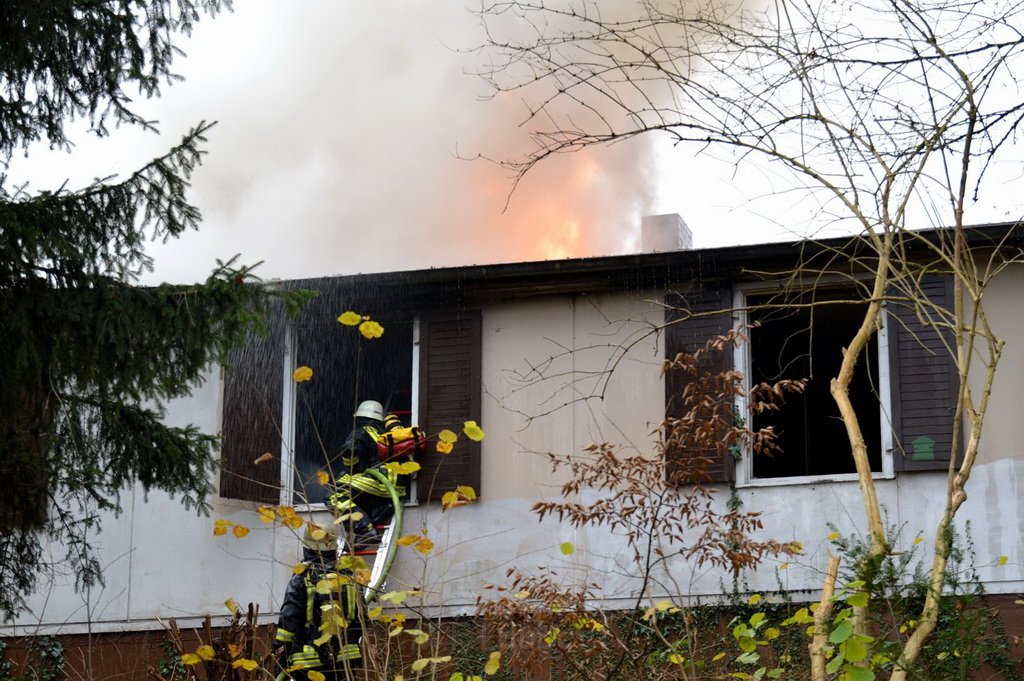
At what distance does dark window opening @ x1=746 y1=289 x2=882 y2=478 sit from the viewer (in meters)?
12.5

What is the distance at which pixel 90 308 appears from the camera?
827 cm

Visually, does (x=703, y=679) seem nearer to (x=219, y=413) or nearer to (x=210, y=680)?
(x=210, y=680)

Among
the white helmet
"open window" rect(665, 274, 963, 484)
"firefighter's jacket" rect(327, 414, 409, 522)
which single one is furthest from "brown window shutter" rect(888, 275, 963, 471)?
the white helmet

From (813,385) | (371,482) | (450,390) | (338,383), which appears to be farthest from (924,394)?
(338,383)

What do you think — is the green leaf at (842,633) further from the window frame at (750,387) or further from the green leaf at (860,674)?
the window frame at (750,387)

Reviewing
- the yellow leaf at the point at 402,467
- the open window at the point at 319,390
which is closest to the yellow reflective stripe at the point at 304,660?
the open window at the point at 319,390

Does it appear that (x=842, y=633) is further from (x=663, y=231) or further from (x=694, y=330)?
(x=663, y=231)

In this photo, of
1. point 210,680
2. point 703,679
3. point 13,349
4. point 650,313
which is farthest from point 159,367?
point 650,313

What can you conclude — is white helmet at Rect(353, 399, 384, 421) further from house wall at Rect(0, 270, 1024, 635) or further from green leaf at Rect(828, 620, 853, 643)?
green leaf at Rect(828, 620, 853, 643)

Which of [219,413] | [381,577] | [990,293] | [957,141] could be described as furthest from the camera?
[219,413]

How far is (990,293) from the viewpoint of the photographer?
1070cm

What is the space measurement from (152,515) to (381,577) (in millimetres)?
3321

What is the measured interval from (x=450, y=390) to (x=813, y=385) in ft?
17.0

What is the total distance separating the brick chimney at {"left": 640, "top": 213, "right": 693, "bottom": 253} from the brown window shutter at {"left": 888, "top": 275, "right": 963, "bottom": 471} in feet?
15.1
